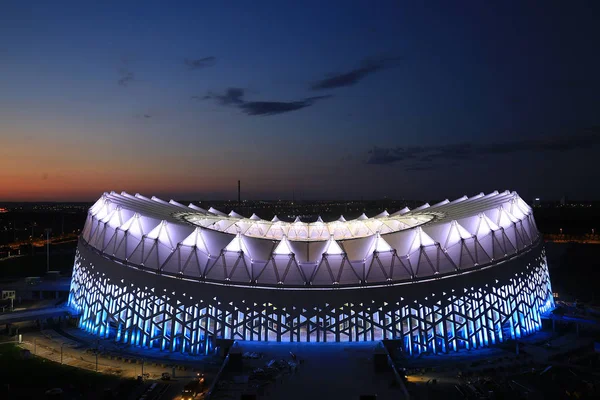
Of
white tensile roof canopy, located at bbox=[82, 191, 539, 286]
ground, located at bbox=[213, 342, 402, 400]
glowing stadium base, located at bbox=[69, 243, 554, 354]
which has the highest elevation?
white tensile roof canopy, located at bbox=[82, 191, 539, 286]

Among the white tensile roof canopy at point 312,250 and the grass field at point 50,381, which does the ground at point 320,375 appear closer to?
the white tensile roof canopy at point 312,250

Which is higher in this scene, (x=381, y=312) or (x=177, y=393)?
(x=381, y=312)

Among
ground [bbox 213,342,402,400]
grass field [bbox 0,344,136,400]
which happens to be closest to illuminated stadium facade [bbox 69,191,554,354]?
ground [bbox 213,342,402,400]

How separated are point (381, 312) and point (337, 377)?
31.6 feet

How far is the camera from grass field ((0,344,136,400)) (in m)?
34.1

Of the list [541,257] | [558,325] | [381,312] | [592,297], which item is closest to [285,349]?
[381,312]

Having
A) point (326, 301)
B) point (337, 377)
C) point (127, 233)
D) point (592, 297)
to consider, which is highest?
point (127, 233)

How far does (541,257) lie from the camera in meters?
57.0

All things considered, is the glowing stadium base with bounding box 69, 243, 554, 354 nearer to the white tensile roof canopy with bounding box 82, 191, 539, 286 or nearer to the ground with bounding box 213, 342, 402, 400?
the white tensile roof canopy with bounding box 82, 191, 539, 286

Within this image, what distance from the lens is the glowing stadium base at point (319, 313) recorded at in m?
42.2

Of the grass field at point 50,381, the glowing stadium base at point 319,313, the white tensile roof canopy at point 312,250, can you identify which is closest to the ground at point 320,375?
the glowing stadium base at point 319,313

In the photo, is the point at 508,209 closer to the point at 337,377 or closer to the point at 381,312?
the point at 381,312

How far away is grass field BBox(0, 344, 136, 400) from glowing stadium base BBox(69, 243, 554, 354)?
727 cm

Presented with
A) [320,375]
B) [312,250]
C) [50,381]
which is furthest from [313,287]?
[50,381]
